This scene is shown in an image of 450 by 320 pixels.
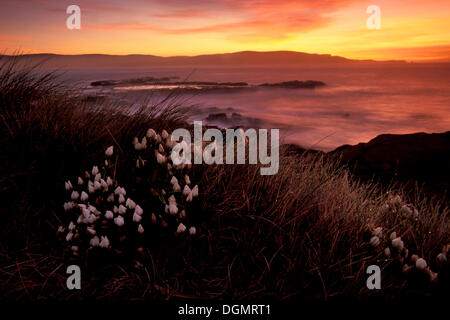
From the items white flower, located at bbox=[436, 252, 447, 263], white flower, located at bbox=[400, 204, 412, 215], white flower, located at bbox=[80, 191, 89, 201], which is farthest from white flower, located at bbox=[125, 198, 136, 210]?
white flower, located at bbox=[400, 204, 412, 215]

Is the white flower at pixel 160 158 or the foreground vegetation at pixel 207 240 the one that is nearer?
the foreground vegetation at pixel 207 240

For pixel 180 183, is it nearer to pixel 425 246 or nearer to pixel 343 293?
pixel 343 293

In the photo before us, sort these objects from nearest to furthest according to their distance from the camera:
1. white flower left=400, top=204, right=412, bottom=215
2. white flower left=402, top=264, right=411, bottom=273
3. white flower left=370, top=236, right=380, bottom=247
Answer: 1. white flower left=402, top=264, right=411, bottom=273
2. white flower left=370, top=236, right=380, bottom=247
3. white flower left=400, top=204, right=412, bottom=215

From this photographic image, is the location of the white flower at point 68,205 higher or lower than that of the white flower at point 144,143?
lower

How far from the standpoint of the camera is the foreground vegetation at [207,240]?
3098mm

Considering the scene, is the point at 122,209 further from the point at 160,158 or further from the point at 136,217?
the point at 160,158

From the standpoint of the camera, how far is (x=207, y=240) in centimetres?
341

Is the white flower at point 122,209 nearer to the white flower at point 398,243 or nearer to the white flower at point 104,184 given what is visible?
the white flower at point 104,184

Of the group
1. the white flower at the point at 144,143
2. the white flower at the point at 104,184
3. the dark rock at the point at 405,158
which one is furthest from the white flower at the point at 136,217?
the dark rock at the point at 405,158

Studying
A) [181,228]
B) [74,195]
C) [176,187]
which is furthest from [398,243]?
[74,195]

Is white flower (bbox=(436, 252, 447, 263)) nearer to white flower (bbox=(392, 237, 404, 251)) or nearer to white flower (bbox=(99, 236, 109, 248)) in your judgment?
white flower (bbox=(392, 237, 404, 251))

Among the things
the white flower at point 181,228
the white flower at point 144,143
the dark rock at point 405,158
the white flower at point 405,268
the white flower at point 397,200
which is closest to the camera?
the white flower at point 181,228

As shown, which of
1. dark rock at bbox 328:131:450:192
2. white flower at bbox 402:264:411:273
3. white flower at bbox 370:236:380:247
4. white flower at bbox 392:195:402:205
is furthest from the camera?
dark rock at bbox 328:131:450:192

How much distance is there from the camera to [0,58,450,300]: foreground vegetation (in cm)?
310
